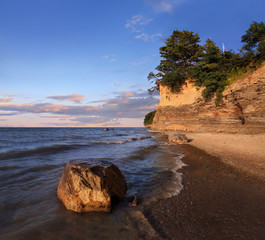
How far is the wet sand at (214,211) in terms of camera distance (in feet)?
7.44

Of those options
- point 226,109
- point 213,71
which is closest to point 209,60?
point 213,71

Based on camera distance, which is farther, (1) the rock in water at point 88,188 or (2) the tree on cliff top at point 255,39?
(2) the tree on cliff top at point 255,39

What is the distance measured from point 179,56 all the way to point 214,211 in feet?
82.8

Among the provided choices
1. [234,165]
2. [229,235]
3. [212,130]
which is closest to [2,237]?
[229,235]

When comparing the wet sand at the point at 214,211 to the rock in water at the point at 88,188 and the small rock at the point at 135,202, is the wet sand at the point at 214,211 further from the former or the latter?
the rock in water at the point at 88,188

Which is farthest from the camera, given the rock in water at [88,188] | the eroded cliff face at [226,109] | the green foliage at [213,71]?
the green foliage at [213,71]

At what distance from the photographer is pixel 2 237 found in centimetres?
233

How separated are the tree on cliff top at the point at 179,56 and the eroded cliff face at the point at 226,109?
1957 mm

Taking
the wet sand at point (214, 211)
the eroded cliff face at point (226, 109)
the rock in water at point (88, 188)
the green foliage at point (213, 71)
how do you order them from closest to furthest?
the wet sand at point (214, 211) → the rock in water at point (88, 188) → the eroded cliff face at point (226, 109) → the green foliage at point (213, 71)

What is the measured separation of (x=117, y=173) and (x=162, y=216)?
152 centimetres

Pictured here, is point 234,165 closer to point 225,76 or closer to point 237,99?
point 237,99

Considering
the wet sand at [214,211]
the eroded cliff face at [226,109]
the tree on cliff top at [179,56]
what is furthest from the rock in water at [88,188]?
the tree on cliff top at [179,56]

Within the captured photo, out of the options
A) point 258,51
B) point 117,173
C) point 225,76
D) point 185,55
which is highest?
point 185,55

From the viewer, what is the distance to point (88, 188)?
306 cm
